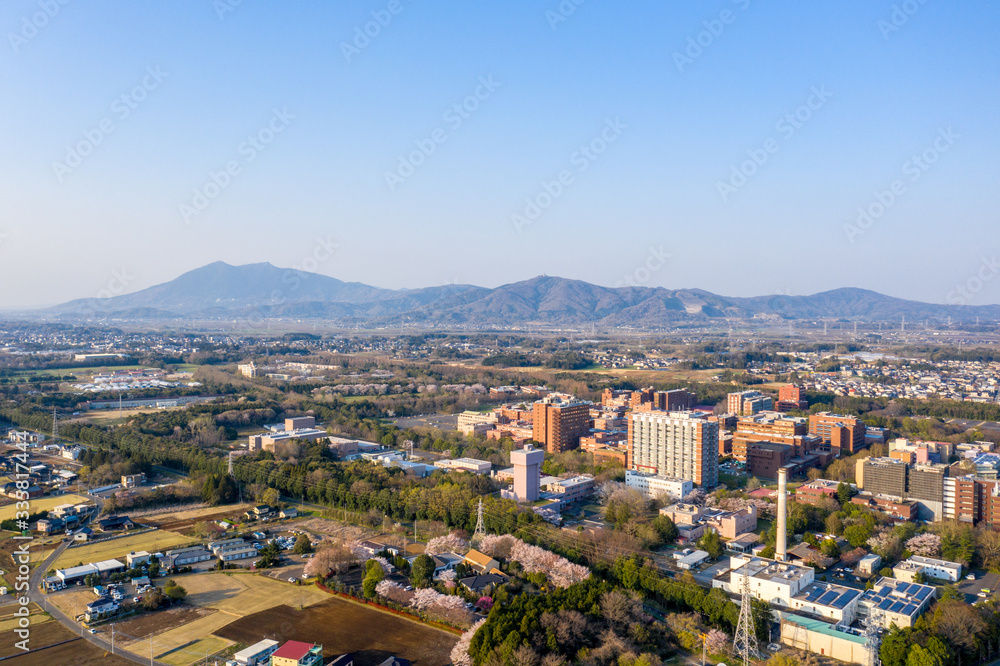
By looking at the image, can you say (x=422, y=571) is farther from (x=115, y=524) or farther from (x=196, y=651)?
(x=115, y=524)

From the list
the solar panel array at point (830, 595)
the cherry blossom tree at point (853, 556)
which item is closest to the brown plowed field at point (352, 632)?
the solar panel array at point (830, 595)

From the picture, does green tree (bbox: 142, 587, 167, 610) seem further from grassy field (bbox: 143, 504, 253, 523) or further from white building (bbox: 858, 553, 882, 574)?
white building (bbox: 858, 553, 882, 574)

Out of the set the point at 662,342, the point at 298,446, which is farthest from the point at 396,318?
the point at 298,446

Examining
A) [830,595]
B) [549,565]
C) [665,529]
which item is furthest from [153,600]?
[830,595]

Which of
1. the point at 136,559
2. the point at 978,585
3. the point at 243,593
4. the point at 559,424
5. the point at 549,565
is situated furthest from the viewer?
the point at 559,424

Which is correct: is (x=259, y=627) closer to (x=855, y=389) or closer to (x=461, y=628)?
(x=461, y=628)

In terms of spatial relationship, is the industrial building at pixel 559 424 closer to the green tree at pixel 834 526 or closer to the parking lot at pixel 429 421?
the parking lot at pixel 429 421

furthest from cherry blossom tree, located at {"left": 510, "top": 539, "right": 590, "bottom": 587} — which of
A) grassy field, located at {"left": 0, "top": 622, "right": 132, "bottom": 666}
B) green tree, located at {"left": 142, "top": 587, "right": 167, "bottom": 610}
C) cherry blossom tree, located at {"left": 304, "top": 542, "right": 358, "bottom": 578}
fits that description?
grassy field, located at {"left": 0, "top": 622, "right": 132, "bottom": 666}
